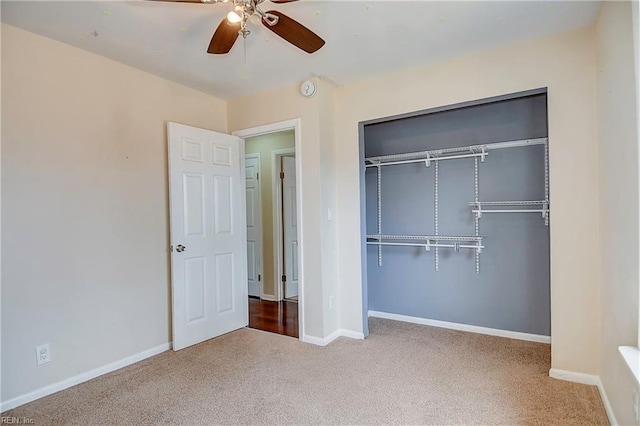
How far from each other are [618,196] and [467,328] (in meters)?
2.03

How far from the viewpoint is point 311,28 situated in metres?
2.35

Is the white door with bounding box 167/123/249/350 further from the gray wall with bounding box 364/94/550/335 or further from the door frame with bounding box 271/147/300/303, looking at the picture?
the gray wall with bounding box 364/94/550/335

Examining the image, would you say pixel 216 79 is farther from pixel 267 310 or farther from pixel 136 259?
pixel 267 310

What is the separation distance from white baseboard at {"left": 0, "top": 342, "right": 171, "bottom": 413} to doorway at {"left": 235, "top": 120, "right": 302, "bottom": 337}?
183 cm

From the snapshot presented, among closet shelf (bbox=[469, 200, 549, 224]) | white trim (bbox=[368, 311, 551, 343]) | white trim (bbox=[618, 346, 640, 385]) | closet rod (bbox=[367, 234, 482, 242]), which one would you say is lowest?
white trim (bbox=[368, 311, 551, 343])

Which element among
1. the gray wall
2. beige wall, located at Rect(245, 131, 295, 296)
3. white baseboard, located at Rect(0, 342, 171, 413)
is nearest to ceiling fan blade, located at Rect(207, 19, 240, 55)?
the gray wall

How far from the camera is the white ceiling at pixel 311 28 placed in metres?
2.11

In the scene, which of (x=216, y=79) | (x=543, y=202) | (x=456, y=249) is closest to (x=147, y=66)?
(x=216, y=79)

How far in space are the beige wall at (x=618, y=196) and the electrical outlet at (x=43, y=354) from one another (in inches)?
126

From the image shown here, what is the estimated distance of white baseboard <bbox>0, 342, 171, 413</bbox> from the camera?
2.21 m

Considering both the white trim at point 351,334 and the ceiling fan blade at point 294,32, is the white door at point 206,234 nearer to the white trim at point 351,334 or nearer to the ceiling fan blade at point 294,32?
the white trim at point 351,334

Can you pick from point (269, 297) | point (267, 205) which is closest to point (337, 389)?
point (269, 297)

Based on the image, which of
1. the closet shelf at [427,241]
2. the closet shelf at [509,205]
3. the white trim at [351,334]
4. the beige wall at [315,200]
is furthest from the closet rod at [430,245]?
the white trim at [351,334]

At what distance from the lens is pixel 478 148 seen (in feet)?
10.8
